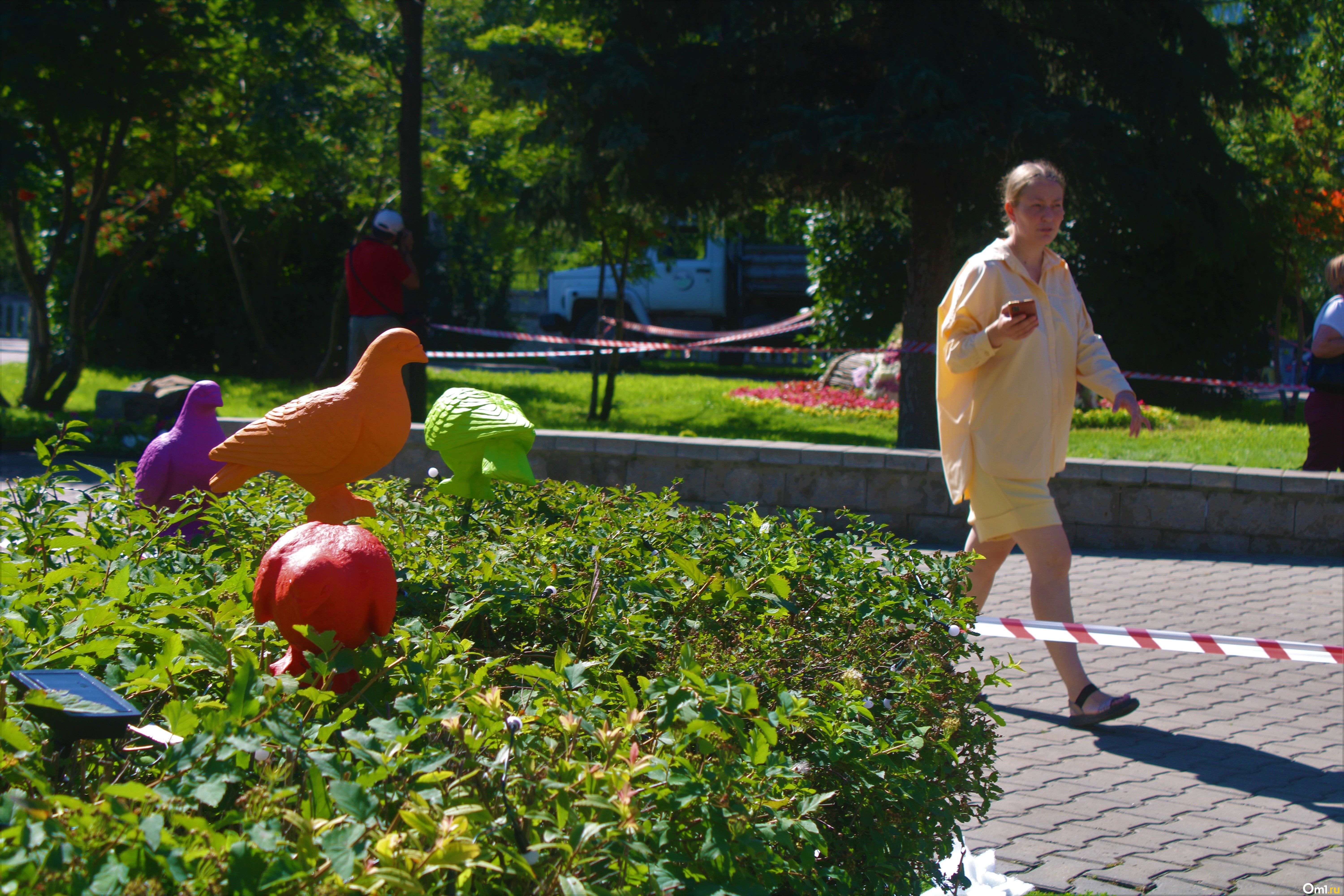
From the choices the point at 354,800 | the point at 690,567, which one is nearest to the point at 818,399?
the point at 690,567

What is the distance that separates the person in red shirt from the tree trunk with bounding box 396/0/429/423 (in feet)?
1.96

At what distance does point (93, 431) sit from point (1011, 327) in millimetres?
9474

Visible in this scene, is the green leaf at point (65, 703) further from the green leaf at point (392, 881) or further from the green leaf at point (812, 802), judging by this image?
the green leaf at point (812, 802)

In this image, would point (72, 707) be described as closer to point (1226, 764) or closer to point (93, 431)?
point (1226, 764)

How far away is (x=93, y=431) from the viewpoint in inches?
422

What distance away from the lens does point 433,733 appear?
6.24 ft

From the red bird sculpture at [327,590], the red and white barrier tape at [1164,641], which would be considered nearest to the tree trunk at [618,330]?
the red and white barrier tape at [1164,641]

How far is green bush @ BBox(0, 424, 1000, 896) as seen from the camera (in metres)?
1.50

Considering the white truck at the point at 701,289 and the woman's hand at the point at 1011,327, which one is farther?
the white truck at the point at 701,289

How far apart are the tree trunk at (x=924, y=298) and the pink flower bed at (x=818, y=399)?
11.5 feet

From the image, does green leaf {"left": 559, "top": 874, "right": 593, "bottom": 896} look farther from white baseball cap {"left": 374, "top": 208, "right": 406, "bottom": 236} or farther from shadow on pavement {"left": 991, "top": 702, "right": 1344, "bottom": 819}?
white baseball cap {"left": 374, "top": 208, "right": 406, "bottom": 236}

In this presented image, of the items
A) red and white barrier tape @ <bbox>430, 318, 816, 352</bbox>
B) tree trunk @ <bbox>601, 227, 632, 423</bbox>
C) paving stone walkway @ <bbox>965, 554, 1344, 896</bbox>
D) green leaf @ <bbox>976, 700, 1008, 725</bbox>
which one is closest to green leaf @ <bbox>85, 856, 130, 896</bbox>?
green leaf @ <bbox>976, 700, 1008, 725</bbox>

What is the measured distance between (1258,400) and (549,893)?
18048 millimetres

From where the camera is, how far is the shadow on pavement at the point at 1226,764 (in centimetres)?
398
